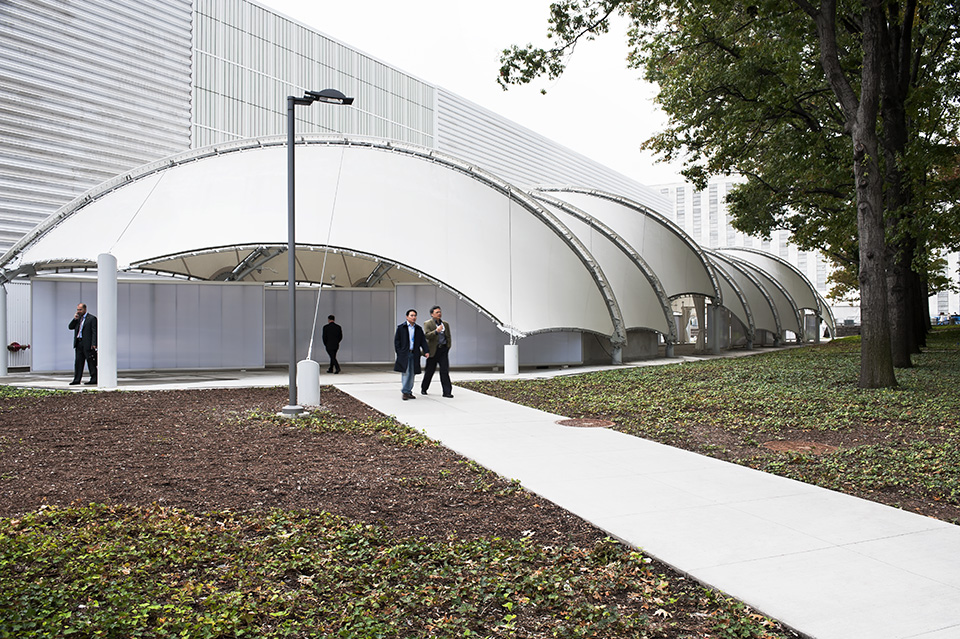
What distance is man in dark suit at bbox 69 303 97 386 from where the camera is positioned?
16531 millimetres

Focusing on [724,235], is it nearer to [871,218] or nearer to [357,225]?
[357,225]

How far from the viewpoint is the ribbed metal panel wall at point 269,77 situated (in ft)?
138

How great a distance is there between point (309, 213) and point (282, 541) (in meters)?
15.1

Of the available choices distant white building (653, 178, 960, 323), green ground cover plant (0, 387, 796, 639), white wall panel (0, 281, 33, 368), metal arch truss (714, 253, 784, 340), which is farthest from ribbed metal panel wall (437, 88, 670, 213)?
green ground cover plant (0, 387, 796, 639)

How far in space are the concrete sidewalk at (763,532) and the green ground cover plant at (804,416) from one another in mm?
739

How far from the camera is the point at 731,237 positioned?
113 metres

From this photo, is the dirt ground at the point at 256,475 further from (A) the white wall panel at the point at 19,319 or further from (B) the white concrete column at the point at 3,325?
(A) the white wall panel at the point at 19,319

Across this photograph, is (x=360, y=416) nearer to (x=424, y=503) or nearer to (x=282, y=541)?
(x=424, y=503)

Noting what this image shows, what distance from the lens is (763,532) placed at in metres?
5.13

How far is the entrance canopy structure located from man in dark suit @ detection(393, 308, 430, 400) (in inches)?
227

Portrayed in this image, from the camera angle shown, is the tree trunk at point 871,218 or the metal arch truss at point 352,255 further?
the metal arch truss at point 352,255

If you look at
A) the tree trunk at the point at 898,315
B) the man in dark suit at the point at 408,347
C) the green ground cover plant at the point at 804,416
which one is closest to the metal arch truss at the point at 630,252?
the green ground cover plant at the point at 804,416

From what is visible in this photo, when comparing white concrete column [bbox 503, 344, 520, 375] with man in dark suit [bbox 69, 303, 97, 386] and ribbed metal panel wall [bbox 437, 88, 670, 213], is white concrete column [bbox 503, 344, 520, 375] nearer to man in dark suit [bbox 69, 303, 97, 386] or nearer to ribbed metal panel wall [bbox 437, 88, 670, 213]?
man in dark suit [bbox 69, 303, 97, 386]

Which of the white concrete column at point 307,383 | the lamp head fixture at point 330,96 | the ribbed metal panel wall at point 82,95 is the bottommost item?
the white concrete column at point 307,383
